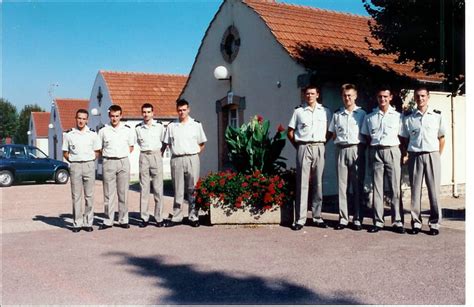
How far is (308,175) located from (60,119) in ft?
101

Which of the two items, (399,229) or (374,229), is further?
(374,229)

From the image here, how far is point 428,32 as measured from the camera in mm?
7828

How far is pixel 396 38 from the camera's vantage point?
8.35 metres

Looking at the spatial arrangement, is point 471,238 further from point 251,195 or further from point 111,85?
point 111,85

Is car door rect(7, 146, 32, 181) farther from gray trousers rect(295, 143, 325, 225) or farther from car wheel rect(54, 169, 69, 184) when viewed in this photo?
gray trousers rect(295, 143, 325, 225)

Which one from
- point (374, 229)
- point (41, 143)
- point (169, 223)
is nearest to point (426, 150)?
point (374, 229)

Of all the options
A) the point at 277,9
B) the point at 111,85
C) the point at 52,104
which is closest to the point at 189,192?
the point at 277,9

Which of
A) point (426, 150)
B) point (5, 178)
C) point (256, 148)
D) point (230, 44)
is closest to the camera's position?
point (426, 150)

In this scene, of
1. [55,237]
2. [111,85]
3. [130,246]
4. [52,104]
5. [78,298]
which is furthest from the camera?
[52,104]

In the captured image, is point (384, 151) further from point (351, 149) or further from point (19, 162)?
point (19, 162)

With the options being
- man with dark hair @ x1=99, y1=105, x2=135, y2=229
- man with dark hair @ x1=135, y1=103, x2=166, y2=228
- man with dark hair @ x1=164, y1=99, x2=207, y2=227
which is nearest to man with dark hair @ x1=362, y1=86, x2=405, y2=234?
man with dark hair @ x1=164, y1=99, x2=207, y2=227

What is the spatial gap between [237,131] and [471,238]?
14.5ft

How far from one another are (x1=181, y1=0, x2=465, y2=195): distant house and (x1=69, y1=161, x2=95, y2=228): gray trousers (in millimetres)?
4816

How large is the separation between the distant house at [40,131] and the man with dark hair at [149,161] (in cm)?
4155
